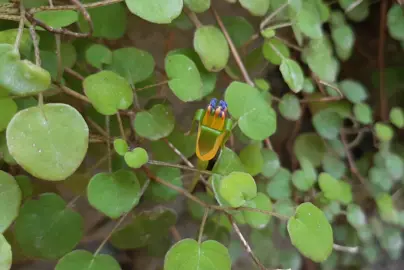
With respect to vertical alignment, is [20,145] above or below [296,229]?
above

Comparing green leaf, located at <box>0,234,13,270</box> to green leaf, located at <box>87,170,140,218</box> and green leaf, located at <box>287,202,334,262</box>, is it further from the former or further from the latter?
green leaf, located at <box>287,202,334,262</box>

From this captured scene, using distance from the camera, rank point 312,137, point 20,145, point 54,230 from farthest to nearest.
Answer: point 312,137 < point 54,230 < point 20,145

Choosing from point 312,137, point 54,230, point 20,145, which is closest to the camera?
point 20,145

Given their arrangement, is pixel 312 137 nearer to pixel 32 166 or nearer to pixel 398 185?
pixel 398 185

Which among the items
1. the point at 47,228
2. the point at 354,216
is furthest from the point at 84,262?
the point at 354,216

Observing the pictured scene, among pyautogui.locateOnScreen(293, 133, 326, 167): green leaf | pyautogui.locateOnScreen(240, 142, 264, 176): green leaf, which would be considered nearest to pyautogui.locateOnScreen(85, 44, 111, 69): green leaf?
pyautogui.locateOnScreen(240, 142, 264, 176): green leaf

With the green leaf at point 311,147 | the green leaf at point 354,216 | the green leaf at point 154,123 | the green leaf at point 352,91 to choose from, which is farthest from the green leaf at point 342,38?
the green leaf at point 154,123

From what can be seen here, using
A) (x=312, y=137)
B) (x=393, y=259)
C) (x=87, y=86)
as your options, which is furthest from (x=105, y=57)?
(x=393, y=259)

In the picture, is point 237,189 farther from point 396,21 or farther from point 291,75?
point 396,21
